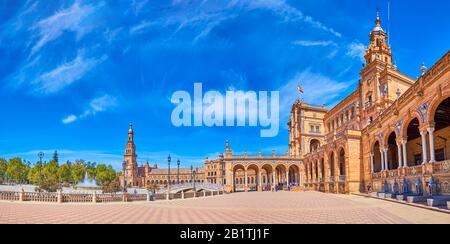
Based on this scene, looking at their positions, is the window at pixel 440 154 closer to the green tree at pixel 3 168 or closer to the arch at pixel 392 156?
the arch at pixel 392 156

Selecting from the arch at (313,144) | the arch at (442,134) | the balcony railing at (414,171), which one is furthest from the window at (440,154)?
the arch at (313,144)

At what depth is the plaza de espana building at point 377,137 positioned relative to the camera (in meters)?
19.6

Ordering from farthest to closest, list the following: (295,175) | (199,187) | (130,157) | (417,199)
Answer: (130,157), (295,175), (199,187), (417,199)

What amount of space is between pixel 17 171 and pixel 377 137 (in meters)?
117

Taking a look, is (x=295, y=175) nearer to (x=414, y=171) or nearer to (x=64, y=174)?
(x=414, y=171)

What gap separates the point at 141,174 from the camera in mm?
178750

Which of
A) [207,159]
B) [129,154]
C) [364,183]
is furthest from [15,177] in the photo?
[364,183]

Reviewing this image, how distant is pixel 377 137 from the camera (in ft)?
99.8

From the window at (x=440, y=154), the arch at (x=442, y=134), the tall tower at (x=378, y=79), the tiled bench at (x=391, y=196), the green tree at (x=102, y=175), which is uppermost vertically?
the tall tower at (x=378, y=79)

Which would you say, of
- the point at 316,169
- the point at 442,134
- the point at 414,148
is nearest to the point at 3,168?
the point at 316,169

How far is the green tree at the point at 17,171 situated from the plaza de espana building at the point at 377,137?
82.2 metres

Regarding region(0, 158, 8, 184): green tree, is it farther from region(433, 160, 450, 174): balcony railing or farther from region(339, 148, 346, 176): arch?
region(433, 160, 450, 174): balcony railing
